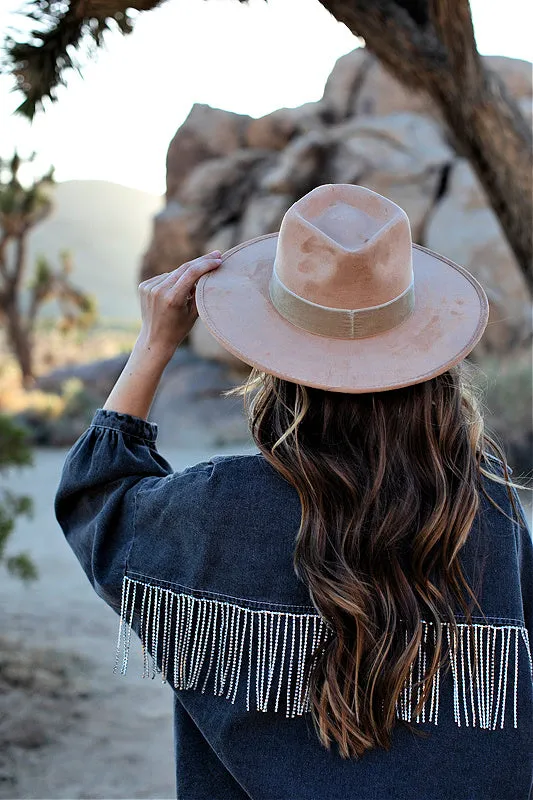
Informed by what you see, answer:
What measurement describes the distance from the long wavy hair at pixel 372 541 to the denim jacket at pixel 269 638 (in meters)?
0.04

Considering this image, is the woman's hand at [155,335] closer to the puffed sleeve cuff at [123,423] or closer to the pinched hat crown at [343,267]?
the puffed sleeve cuff at [123,423]

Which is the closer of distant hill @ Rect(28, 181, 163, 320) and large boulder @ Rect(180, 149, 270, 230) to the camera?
large boulder @ Rect(180, 149, 270, 230)

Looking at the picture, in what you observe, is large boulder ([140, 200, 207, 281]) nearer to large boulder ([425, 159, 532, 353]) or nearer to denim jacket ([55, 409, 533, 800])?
large boulder ([425, 159, 532, 353])

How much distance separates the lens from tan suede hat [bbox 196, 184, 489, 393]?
1.41 m

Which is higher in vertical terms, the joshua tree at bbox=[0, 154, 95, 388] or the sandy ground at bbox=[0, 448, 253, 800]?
the sandy ground at bbox=[0, 448, 253, 800]

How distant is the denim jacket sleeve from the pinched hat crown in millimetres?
360

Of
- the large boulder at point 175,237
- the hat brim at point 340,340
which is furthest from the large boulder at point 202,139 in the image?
the hat brim at point 340,340

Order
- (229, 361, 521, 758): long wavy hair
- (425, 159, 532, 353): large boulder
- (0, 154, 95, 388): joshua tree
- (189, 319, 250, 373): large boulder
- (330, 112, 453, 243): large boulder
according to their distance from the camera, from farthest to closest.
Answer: (0, 154, 95, 388): joshua tree < (189, 319, 250, 373): large boulder < (330, 112, 453, 243): large boulder < (425, 159, 532, 353): large boulder < (229, 361, 521, 758): long wavy hair

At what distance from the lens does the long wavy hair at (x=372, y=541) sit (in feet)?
4.28

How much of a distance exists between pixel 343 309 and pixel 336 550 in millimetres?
420

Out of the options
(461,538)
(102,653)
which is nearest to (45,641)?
(102,653)

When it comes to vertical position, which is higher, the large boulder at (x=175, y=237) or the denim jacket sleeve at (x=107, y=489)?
the denim jacket sleeve at (x=107, y=489)

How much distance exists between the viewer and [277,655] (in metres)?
1.38

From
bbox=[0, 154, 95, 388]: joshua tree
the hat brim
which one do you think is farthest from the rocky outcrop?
the hat brim
